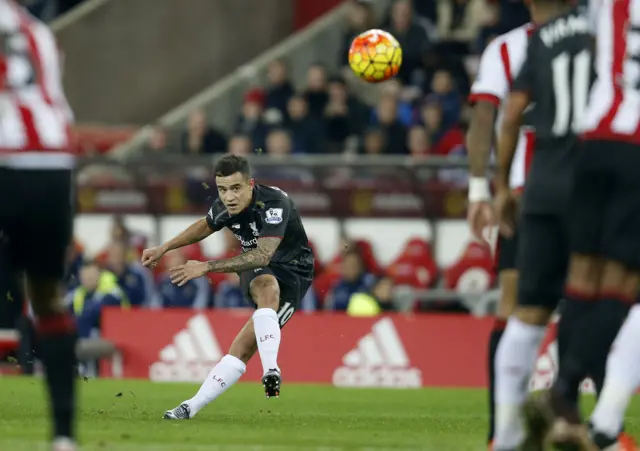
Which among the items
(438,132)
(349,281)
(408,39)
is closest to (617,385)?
(349,281)

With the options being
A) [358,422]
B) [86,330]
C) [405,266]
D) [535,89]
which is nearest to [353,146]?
[405,266]

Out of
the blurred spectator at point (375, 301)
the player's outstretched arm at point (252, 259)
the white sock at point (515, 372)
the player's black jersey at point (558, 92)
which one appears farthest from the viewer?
the blurred spectator at point (375, 301)

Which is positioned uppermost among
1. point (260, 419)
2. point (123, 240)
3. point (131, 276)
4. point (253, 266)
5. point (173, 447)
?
point (253, 266)

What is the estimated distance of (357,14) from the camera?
20094mm

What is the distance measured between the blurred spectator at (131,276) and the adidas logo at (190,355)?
140 cm

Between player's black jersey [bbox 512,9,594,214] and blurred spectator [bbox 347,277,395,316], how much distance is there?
9312 mm

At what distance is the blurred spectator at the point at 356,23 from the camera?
20.0 m

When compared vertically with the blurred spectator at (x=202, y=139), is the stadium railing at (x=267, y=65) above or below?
above

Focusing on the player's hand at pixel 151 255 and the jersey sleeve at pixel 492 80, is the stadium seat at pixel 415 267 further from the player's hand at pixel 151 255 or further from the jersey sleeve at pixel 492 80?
the jersey sleeve at pixel 492 80

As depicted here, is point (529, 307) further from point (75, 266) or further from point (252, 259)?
point (75, 266)

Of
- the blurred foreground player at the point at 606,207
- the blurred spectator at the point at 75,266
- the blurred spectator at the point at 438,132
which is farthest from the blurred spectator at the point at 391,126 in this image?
the blurred foreground player at the point at 606,207

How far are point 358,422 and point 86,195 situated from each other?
8.76m

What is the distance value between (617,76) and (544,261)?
785 millimetres

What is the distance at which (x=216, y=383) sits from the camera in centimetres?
995
